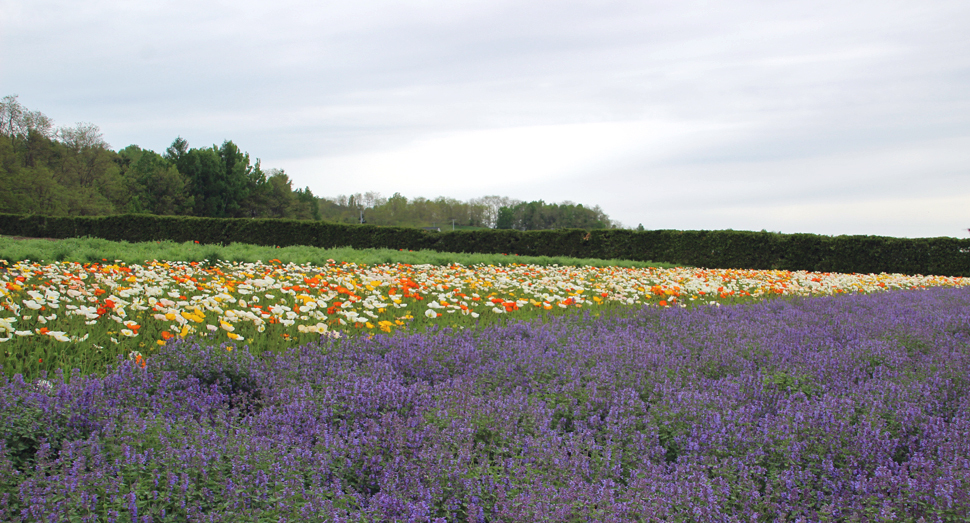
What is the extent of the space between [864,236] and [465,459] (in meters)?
20.6

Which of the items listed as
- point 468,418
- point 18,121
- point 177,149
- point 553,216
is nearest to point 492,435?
point 468,418

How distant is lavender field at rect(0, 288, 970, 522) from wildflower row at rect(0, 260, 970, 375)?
0.66 metres

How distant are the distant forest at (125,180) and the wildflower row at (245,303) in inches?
801

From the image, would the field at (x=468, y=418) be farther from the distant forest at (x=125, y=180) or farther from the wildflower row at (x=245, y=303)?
the distant forest at (x=125, y=180)

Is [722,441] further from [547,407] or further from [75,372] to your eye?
[75,372]

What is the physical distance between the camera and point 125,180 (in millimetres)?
52438

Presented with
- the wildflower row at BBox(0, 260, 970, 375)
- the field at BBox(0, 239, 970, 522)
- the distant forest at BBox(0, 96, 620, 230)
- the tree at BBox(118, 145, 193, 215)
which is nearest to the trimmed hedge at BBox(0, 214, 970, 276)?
the distant forest at BBox(0, 96, 620, 230)

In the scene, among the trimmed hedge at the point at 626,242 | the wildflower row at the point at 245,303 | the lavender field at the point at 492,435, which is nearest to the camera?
the lavender field at the point at 492,435

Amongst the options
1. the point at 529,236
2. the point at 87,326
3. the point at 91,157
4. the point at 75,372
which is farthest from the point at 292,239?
the point at 91,157

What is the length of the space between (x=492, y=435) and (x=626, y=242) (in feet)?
63.4

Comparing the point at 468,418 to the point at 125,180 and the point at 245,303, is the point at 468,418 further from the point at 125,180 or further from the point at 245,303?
the point at 125,180

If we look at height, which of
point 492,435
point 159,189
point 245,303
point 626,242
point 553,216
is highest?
point 553,216

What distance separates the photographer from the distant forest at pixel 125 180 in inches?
1613

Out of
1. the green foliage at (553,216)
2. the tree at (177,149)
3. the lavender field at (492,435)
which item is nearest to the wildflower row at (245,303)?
the lavender field at (492,435)
